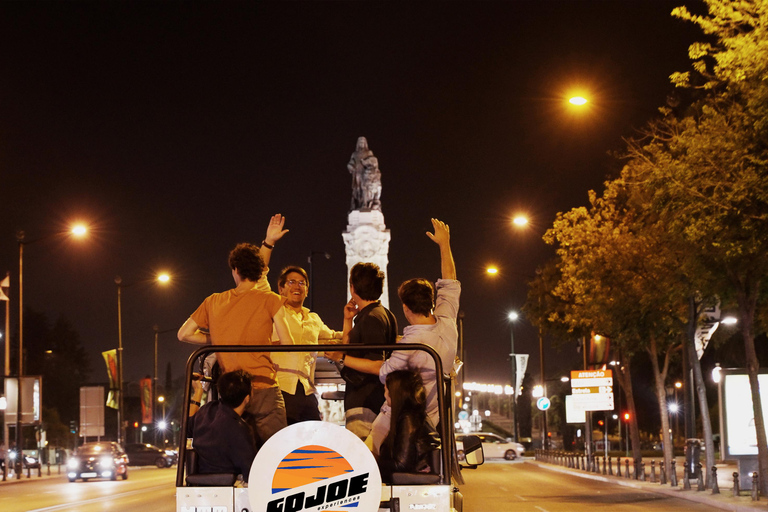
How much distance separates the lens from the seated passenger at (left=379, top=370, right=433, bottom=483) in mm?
6574

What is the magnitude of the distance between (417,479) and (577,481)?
97.1 feet

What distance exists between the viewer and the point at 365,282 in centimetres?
756

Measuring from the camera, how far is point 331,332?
28.4 ft

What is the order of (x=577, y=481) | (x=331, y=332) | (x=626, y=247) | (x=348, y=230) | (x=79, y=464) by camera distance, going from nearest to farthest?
(x=331, y=332), (x=626, y=247), (x=577, y=481), (x=79, y=464), (x=348, y=230)

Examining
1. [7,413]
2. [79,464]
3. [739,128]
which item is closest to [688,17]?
[739,128]

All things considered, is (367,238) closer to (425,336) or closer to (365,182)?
(365,182)

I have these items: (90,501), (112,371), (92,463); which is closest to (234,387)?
(90,501)

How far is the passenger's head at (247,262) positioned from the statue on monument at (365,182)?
2426 inches

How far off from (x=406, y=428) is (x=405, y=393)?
0.68ft

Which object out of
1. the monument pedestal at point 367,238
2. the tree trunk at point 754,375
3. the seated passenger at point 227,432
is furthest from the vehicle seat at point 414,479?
the monument pedestal at point 367,238

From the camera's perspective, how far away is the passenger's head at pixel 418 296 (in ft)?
23.7

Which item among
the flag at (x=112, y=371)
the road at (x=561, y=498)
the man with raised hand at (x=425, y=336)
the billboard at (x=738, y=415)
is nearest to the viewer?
the man with raised hand at (x=425, y=336)

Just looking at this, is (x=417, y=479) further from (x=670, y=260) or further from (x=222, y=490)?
(x=670, y=260)

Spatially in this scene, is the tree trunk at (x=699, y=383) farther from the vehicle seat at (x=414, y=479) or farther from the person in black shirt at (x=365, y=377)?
the vehicle seat at (x=414, y=479)
